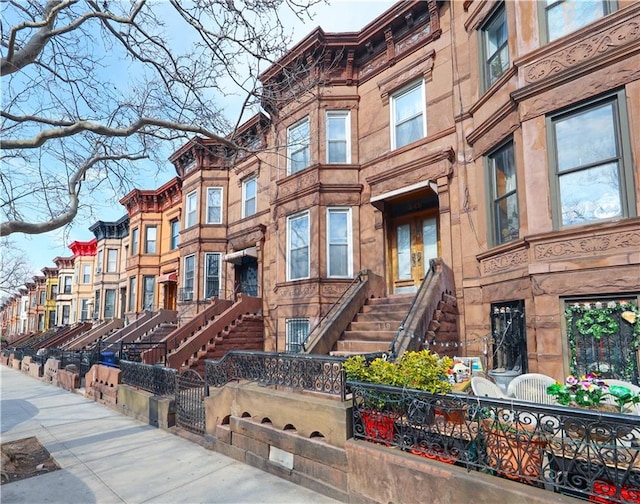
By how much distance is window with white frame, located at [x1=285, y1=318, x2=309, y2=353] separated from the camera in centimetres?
1199

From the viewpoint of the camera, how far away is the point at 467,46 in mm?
9492

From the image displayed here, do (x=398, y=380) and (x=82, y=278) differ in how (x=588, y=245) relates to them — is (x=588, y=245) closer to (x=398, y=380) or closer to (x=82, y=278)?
(x=398, y=380)

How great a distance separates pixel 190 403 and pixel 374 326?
4127 millimetres

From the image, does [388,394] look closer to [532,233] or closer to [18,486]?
[532,233]

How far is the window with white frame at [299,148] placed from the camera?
12953 mm

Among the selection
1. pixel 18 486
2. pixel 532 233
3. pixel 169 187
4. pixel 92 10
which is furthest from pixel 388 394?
pixel 169 187

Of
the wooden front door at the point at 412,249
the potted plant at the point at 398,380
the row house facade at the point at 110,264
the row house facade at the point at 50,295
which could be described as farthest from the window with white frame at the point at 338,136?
the row house facade at the point at 50,295

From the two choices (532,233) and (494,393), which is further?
(532,233)

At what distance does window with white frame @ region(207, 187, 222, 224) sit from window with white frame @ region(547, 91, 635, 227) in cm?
1422

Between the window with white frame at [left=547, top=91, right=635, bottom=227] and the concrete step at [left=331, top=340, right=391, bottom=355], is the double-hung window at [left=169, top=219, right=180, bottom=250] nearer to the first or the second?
the concrete step at [left=331, top=340, right=391, bottom=355]

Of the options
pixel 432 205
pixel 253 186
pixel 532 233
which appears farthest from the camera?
pixel 253 186

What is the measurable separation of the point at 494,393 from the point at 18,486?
623 cm

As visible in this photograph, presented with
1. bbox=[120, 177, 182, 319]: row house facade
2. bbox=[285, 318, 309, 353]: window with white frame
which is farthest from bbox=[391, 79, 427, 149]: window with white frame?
bbox=[120, 177, 182, 319]: row house facade

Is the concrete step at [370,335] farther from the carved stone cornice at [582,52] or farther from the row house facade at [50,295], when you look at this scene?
the row house facade at [50,295]
